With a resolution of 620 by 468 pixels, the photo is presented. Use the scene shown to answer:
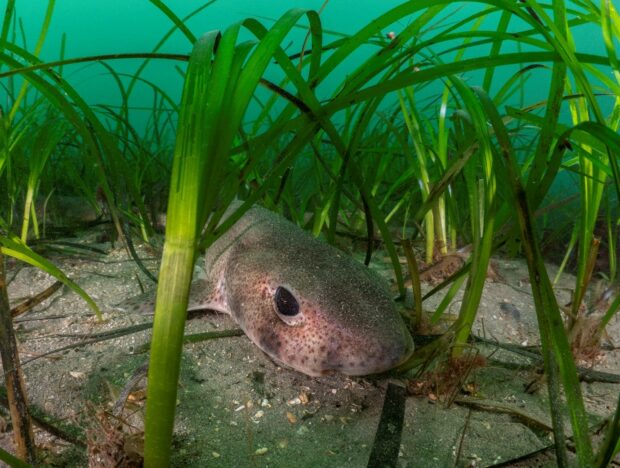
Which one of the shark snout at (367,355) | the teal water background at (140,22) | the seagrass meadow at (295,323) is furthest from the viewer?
the teal water background at (140,22)

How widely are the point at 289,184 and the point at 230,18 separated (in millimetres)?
45128

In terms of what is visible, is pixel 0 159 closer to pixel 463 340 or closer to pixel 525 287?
pixel 463 340

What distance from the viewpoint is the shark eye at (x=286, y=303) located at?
1.99 metres

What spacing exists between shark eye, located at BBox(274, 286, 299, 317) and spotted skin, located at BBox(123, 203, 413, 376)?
0.02 m

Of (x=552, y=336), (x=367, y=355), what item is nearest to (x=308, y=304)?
(x=367, y=355)

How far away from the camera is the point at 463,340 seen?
6.14 feet

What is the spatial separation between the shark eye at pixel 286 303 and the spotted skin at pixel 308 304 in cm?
2

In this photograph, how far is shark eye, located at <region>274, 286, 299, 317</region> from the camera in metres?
1.99

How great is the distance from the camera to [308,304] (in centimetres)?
193

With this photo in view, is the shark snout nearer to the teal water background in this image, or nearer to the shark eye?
the shark eye

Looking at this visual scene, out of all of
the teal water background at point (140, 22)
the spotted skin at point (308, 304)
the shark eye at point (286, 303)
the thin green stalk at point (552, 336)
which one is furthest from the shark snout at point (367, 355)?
the teal water background at point (140, 22)

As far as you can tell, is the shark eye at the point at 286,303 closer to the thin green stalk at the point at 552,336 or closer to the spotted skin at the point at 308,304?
the spotted skin at the point at 308,304

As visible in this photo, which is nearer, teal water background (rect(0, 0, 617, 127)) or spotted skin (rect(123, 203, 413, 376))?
Result: spotted skin (rect(123, 203, 413, 376))

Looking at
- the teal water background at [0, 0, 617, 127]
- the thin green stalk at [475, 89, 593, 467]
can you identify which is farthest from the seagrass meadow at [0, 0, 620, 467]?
the teal water background at [0, 0, 617, 127]
